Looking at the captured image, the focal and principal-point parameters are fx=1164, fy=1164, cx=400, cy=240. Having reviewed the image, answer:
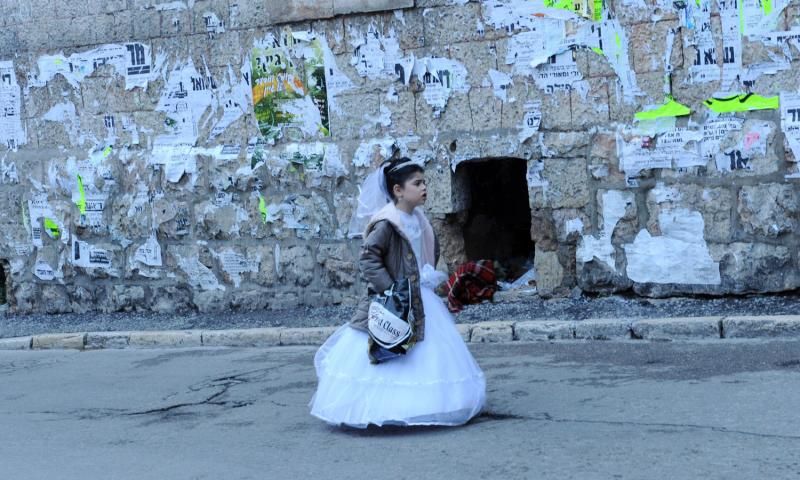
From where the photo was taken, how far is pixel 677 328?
8891 mm

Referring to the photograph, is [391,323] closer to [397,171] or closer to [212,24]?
[397,171]

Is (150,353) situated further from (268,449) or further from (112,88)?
(268,449)

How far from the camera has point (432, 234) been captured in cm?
681

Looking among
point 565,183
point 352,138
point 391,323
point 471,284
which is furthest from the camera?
point 352,138

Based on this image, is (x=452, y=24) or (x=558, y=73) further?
(x=452, y=24)

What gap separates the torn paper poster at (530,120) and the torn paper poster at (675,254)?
130 cm

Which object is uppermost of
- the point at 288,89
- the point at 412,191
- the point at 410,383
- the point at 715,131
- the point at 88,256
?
the point at 288,89

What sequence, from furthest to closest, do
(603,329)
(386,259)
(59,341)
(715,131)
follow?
(59,341), (715,131), (603,329), (386,259)

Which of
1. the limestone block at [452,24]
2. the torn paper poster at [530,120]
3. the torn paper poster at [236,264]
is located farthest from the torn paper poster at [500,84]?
the torn paper poster at [236,264]

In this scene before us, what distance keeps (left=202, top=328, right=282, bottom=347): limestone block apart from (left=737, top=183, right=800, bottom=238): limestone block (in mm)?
4142

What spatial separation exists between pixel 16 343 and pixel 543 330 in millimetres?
5339

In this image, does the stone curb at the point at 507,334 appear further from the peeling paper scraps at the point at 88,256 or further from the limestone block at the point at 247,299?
the peeling paper scraps at the point at 88,256

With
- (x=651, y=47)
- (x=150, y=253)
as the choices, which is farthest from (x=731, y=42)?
(x=150, y=253)

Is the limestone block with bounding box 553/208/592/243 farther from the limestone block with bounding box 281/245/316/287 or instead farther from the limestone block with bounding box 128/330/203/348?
the limestone block with bounding box 128/330/203/348
